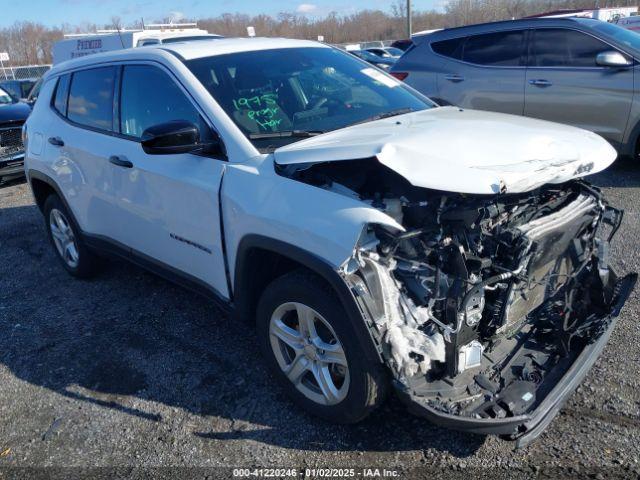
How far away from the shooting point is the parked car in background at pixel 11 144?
9.15 m

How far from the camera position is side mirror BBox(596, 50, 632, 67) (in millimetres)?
6520

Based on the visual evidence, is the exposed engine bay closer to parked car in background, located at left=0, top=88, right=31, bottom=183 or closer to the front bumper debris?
the front bumper debris

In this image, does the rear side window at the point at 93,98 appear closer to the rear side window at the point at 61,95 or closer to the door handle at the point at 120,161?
the rear side window at the point at 61,95

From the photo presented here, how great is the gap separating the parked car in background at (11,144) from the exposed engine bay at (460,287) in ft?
26.1

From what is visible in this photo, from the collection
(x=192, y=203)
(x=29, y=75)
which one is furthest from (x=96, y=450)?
(x=29, y=75)

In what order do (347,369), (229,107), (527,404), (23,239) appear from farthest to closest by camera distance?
(23,239) < (229,107) < (347,369) < (527,404)

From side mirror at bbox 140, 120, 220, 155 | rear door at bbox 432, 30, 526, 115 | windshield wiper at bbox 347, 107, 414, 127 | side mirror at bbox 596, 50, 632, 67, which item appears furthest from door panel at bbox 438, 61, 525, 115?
side mirror at bbox 140, 120, 220, 155

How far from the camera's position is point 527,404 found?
8.23 feet

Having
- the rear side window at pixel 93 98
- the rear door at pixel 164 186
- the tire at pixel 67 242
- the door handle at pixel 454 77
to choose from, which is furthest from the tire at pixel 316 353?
the door handle at pixel 454 77

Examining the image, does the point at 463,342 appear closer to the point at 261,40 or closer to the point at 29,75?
the point at 261,40

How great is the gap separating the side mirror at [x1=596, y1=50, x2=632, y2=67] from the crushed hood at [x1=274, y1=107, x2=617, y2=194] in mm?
3991

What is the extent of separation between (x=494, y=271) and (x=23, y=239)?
228 inches

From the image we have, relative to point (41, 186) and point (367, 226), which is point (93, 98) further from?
point (367, 226)

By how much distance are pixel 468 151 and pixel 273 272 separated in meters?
1.25
